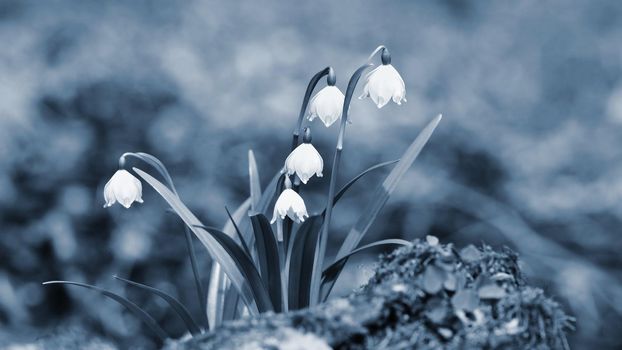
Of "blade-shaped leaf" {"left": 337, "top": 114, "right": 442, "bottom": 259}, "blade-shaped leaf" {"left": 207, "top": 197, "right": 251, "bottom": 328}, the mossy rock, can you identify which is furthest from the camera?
"blade-shaped leaf" {"left": 207, "top": 197, "right": 251, "bottom": 328}

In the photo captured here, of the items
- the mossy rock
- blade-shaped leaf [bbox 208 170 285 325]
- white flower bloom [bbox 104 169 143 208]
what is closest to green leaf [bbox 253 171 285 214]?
blade-shaped leaf [bbox 208 170 285 325]

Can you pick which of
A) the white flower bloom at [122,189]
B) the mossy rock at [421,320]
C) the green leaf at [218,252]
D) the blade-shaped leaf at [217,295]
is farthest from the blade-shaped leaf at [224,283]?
the mossy rock at [421,320]

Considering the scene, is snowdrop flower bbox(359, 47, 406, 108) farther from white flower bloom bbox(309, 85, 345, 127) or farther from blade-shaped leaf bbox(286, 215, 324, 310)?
blade-shaped leaf bbox(286, 215, 324, 310)

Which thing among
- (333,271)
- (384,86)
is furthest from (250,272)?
(384,86)

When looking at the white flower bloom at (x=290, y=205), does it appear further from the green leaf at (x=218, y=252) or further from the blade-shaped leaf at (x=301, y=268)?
the green leaf at (x=218, y=252)

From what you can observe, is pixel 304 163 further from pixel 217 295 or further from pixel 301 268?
pixel 217 295

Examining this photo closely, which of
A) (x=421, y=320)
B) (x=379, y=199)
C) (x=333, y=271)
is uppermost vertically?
(x=379, y=199)
